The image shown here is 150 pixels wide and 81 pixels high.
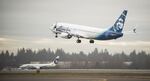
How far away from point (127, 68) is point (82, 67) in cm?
130

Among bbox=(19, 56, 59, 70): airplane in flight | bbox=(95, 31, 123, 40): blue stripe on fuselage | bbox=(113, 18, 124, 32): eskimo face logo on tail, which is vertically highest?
bbox=(113, 18, 124, 32): eskimo face logo on tail

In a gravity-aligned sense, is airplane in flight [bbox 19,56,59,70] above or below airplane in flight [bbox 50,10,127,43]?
below

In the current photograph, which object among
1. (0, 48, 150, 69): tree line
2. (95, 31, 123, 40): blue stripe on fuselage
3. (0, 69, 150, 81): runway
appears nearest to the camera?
(0, 69, 150, 81): runway

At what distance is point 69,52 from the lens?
1138 centimetres

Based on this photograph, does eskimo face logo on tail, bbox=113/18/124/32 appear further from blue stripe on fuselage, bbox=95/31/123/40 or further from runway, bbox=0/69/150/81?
runway, bbox=0/69/150/81

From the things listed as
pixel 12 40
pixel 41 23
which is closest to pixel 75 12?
pixel 41 23

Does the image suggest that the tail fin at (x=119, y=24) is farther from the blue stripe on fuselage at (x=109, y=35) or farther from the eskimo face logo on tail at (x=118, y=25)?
the blue stripe on fuselage at (x=109, y=35)

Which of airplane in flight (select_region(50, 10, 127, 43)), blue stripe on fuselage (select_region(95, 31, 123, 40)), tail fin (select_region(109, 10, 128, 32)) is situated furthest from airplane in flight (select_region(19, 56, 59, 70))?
tail fin (select_region(109, 10, 128, 32))

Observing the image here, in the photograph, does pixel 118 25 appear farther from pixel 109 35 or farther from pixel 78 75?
pixel 78 75

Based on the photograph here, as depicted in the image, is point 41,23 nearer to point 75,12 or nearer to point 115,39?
point 75,12

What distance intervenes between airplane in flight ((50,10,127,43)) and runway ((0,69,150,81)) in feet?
3.05

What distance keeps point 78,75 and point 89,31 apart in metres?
1.24

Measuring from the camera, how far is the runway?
10.9 meters

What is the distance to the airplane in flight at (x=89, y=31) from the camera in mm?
11125
